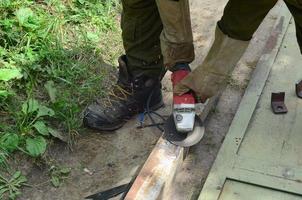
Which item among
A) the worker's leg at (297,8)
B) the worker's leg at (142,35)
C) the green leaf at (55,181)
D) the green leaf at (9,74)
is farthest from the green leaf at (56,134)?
the worker's leg at (297,8)

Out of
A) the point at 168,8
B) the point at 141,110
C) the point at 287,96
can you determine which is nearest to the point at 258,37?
the point at 287,96

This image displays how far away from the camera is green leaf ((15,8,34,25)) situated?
3395 millimetres

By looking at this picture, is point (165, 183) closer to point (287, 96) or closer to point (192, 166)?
point (192, 166)

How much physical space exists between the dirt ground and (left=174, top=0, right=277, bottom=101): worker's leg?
0.34 m

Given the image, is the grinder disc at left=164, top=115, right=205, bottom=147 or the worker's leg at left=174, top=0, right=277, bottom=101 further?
the grinder disc at left=164, top=115, right=205, bottom=147

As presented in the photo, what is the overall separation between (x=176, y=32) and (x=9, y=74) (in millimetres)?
1083

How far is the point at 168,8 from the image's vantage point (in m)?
2.35

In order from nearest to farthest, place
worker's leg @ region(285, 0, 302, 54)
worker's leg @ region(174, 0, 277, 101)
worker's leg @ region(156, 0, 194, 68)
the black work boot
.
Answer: worker's leg @ region(285, 0, 302, 54)
worker's leg @ region(174, 0, 277, 101)
worker's leg @ region(156, 0, 194, 68)
the black work boot

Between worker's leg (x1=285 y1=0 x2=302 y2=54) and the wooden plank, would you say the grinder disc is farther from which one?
worker's leg (x1=285 y1=0 x2=302 y2=54)

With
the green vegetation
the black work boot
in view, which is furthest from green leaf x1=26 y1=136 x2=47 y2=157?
the black work boot

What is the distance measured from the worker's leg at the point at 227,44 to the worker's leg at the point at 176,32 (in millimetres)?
124

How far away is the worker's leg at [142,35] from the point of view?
2699 mm

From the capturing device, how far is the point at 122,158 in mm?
2760

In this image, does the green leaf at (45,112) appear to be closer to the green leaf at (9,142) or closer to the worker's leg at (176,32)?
the green leaf at (9,142)
